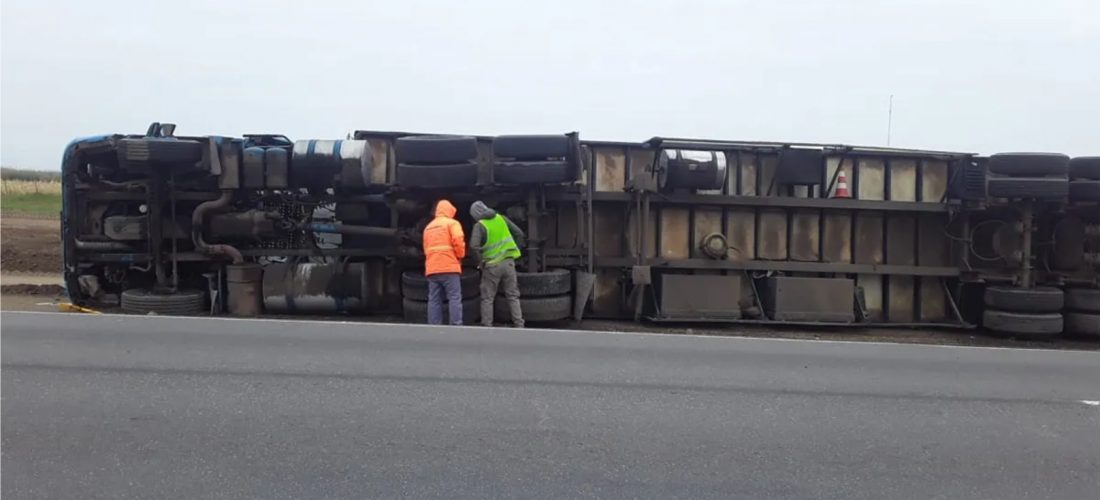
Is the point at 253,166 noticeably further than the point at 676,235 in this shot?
No

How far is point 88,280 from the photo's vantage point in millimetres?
9680

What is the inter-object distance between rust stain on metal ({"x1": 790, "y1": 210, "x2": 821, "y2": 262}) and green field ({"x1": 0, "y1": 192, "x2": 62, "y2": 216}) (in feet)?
82.4

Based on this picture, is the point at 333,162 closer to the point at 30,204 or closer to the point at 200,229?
the point at 200,229

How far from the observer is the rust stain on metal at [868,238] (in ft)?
33.3

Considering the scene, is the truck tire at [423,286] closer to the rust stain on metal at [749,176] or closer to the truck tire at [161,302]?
the truck tire at [161,302]

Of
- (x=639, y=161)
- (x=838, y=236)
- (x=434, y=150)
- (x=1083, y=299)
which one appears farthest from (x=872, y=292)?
(x=434, y=150)

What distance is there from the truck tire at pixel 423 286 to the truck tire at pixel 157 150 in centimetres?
304

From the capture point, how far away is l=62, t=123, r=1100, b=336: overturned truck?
9125mm

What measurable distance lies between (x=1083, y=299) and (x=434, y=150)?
837 cm

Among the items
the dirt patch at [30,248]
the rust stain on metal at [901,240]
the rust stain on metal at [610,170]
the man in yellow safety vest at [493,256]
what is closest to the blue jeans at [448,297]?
the man in yellow safety vest at [493,256]

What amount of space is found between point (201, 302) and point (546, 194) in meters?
4.70

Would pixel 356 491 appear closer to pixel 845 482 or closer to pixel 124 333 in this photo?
pixel 845 482

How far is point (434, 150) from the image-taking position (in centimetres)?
902

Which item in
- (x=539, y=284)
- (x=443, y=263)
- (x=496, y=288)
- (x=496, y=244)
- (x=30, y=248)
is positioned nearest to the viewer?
(x=443, y=263)
